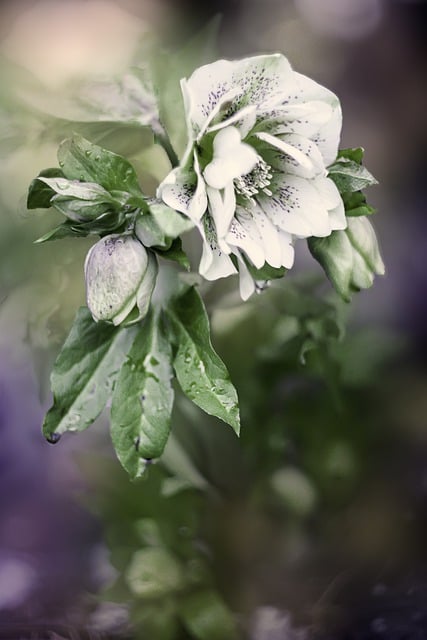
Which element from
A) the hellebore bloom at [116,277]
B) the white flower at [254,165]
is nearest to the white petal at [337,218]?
the white flower at [254,165]

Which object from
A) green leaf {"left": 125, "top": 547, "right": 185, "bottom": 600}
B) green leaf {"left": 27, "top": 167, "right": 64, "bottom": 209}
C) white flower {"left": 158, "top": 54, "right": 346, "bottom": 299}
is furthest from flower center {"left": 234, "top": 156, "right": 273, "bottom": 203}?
green leaf {"left": 125, "top": 547, "right": 185, "bottom": 600}

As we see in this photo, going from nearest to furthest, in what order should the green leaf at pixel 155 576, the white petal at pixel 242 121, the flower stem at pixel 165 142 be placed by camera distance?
the white petal at pixel 242 121 → the flower stem at pixel 165 142 → the green leaf at pixel 155 576

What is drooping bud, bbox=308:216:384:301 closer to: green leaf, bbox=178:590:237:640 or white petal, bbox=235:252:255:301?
white petal, bbox=235:252:255:301

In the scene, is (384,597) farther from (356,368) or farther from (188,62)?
(188,62)

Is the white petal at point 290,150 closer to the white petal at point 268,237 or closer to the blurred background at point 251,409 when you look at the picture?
the white petal at point 268,237

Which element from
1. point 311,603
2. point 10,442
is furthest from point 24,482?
point 311,603

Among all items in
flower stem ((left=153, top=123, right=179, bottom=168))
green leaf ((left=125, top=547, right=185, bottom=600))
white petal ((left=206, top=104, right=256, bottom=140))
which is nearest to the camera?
white petal ((left=206, top=104, right=256, bottom=140))
